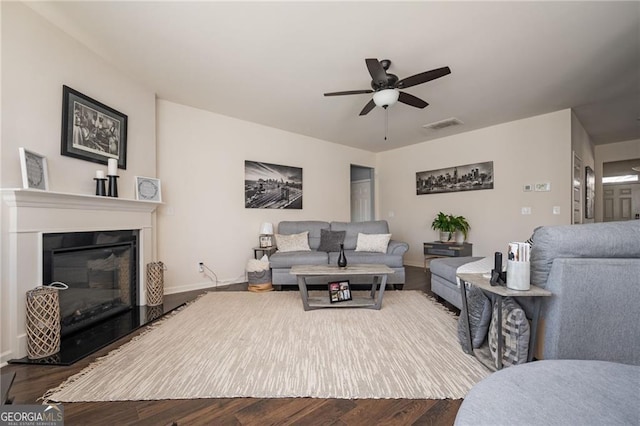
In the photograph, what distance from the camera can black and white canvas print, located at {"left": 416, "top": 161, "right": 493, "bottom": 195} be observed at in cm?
468

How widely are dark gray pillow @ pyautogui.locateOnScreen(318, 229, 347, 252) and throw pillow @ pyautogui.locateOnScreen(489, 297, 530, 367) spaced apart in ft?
8.96

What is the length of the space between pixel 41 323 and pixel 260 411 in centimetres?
182

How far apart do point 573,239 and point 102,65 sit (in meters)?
4.24

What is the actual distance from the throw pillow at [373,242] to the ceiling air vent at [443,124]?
2093 millimetres

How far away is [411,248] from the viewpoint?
5.72m

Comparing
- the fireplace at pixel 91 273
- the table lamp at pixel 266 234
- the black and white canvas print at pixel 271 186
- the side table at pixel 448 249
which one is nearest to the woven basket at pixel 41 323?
the fireplace at pixel 91 273

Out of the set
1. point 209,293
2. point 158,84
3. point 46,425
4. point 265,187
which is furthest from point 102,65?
point 46,425

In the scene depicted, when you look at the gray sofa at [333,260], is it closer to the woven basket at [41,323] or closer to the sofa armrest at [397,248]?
the sofa armrest at [397,248]

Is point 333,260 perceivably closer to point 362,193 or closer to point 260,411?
point 260,411

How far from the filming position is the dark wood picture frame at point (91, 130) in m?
2.32

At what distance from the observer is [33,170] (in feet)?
6.64

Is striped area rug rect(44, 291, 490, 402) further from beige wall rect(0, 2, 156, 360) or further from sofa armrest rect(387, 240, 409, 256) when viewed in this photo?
sofa armrest rect(387, 240, 409, 256)

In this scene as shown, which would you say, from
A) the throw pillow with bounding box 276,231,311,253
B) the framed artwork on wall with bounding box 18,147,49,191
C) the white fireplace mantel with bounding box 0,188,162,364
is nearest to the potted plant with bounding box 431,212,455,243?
the throw pillow with bounding box 276,231,311,253

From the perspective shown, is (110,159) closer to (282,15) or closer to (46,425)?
(282,15)
